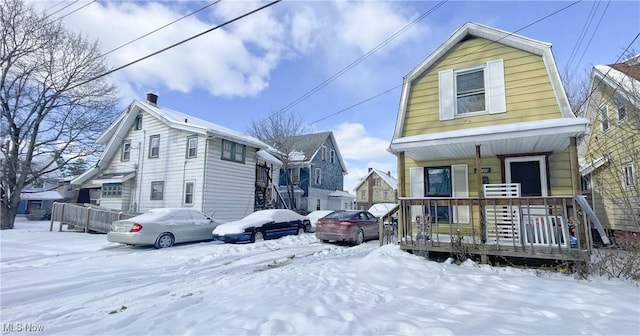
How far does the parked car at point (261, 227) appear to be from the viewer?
1196 centimetres

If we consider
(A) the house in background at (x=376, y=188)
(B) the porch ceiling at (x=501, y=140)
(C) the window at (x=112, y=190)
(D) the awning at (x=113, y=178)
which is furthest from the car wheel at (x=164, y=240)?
(A) the house in background at (x=376, y=188)

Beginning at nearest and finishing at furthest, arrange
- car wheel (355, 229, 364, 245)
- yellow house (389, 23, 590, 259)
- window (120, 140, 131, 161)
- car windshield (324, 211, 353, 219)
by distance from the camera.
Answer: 1. yellow house (389, 23, 590, 259)
2. car wheel (355, 229, 364, 245)
3. car windshield (324, 211, 353, 219)
4. window (120, 140, 131, 161)

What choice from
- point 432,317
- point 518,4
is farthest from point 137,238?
point 518,4

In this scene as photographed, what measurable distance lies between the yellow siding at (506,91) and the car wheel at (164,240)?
8.96 m

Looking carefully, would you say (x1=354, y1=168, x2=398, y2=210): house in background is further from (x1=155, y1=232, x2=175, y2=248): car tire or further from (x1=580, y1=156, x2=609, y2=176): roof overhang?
(x1=155, y1=232, x2=175, y2=248): car tire

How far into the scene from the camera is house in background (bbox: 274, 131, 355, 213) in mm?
30016

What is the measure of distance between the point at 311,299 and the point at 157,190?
16.4 metres

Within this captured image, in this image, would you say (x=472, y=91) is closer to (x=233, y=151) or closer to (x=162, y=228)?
(x=162, y=228)

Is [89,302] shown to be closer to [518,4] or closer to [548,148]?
[548,148]

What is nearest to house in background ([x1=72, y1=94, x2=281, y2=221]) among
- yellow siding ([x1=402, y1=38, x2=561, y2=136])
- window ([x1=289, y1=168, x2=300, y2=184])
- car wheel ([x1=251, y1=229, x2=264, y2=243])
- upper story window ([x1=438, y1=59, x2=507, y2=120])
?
car wheel ([x1=251, y1=229, x2=264, y2=243])

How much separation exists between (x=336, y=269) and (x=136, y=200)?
16.5m

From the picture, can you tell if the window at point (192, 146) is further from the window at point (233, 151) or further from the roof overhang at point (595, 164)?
the roof overhang at point (595, 164)

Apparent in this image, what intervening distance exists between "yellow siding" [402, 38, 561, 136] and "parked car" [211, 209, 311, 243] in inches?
259

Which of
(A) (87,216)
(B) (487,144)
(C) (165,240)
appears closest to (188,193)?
(A) (87,216)
